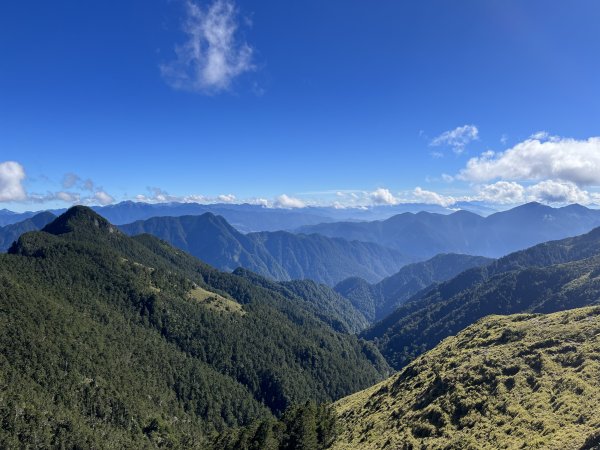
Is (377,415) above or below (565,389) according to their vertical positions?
below

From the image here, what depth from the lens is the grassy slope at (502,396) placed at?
2044 inches

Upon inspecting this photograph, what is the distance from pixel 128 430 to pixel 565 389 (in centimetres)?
17120

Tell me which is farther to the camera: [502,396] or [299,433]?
[299,433]

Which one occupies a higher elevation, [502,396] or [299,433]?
[502,396]

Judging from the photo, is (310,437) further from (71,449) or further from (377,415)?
(71,449)

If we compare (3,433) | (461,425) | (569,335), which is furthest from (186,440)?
(569,335)

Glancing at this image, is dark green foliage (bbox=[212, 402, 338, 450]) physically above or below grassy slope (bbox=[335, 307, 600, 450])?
below

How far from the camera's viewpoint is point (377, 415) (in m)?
88.3

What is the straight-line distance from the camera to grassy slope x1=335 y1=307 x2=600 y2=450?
51906 mm

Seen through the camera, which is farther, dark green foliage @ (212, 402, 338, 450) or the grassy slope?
dark green foliage @ (212, 402, 338, 450)

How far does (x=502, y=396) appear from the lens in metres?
65.1

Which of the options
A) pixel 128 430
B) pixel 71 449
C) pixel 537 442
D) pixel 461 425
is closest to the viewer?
pixel 537 442

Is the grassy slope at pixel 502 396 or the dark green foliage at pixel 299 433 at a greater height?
the grassy slope at pixel 502 396

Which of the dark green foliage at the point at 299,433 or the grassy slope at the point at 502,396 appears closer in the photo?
the grassy slope at the point at 502,396
